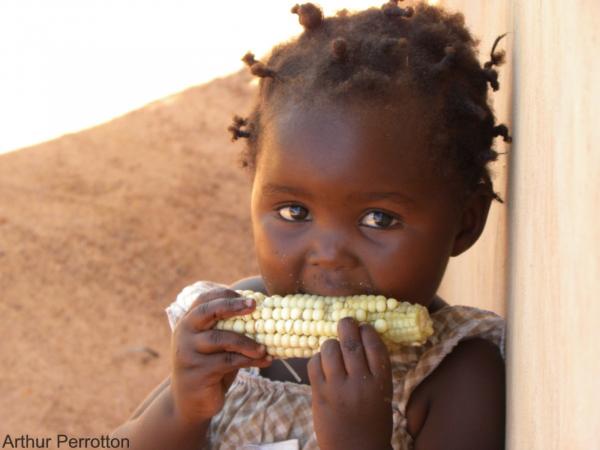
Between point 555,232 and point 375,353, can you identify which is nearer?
point 555,232

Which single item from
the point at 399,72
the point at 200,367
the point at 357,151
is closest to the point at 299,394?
the point at 200,367

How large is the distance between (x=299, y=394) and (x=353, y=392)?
54cm

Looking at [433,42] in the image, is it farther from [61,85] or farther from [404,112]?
[61,85]

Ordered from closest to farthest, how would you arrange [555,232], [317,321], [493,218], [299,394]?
1. [555,232]
2. [317,321]
3. [299,394]
4. [493,218]

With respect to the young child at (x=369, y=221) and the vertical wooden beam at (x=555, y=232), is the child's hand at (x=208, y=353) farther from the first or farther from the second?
the vertical wooden beam at (x=555, y=232)

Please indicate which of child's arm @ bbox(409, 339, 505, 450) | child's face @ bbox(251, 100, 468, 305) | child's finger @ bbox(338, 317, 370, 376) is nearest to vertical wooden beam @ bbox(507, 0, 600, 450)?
child's arm @ bbox(409, 339, 505, 450)

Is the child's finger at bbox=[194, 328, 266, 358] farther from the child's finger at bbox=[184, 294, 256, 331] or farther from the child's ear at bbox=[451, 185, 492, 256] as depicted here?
the child's ear at bbox=[451, 185, 492, 256]

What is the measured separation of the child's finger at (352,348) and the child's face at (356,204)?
12cm

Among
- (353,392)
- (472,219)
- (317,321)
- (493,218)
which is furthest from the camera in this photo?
(493,218)

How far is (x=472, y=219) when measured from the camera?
8.27 feet

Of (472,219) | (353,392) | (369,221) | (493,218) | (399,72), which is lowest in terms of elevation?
(353,392)

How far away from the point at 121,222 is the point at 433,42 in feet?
12.3

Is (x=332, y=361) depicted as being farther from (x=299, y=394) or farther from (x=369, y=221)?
(x=299, y=394)

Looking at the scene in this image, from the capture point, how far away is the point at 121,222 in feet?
19.1
